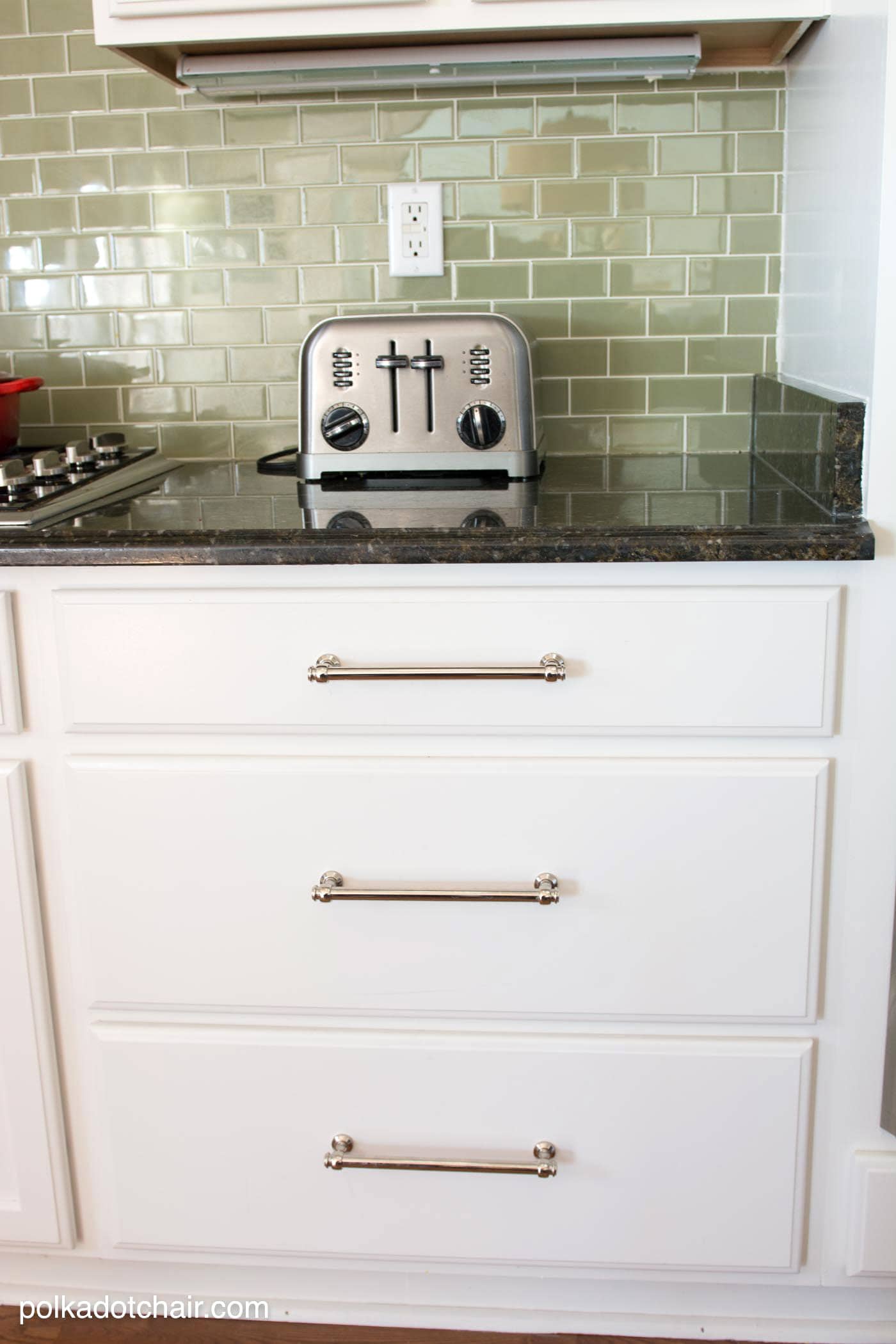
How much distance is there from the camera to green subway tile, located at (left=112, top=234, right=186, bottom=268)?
1.89m

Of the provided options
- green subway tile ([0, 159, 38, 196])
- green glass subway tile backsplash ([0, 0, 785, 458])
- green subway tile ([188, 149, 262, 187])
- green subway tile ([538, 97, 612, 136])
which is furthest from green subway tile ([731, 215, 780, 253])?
green subway tile ([0, 159, 38, 196])

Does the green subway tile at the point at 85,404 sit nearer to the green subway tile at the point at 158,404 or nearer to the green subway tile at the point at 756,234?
the green subway tile at the point at 158,404

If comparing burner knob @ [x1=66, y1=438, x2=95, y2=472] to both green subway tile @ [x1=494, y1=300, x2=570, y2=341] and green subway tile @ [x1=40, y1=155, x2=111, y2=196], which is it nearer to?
green subway tile @ [x1=40, y1=155, x2=111, y2=196]

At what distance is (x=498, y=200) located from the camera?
1.83m

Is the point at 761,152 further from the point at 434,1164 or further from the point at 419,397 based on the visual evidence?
the point at 434,1164

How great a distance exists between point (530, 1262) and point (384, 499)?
91 centimetres

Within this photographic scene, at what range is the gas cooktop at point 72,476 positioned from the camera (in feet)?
4.67

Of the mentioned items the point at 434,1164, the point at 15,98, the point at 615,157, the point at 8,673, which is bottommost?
the point at 434,1164

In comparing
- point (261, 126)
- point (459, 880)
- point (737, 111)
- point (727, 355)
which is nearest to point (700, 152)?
point (737, 111)

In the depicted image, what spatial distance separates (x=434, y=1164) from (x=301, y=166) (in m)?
1.36

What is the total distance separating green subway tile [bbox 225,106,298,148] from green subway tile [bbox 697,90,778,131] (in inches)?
22.8

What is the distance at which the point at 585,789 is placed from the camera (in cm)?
133

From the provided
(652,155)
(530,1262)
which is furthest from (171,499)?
(530,1262)

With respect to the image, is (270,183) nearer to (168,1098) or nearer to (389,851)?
(389,851)
